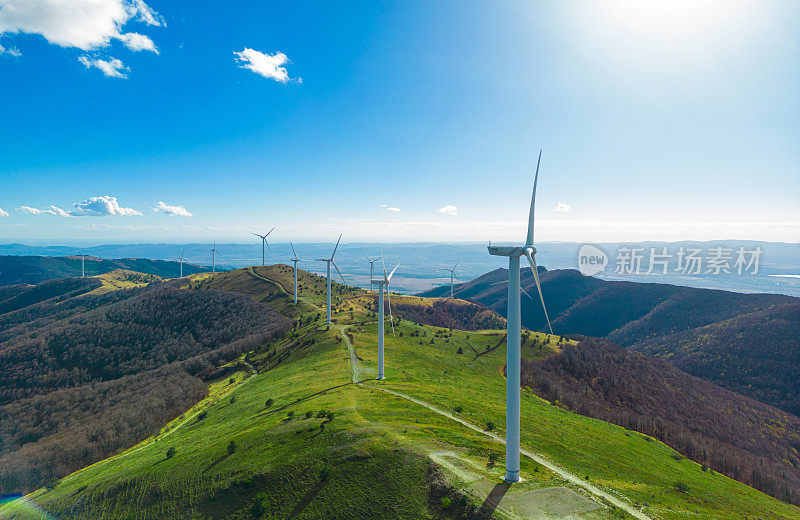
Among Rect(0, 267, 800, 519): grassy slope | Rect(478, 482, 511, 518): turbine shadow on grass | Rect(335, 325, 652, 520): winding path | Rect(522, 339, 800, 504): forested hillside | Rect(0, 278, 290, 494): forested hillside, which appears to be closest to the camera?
Rect(478, 482, 511, 518): turbine shadow on grass

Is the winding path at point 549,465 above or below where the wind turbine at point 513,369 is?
below

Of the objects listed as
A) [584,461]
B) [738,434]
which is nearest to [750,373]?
[738,434]

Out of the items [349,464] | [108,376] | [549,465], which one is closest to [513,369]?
[549,465]

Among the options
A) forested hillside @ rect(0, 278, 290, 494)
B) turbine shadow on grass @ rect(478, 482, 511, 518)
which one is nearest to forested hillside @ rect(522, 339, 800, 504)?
turbine shadow on grass @ rect(478, 482, 511, 518)

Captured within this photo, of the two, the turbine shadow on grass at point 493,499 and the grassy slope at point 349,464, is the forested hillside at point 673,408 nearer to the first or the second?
the grassy slope at point 349,464

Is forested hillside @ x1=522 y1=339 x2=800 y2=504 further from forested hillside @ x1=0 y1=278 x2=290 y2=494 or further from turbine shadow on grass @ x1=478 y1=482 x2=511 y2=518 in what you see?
forested hillside @ x1=0 y1=278 x2=290 y2=494

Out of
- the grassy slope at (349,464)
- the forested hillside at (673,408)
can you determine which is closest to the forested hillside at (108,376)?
the grassy slope at (349,464)

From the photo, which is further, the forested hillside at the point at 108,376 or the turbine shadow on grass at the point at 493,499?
the forested hillside at the point at 108,376
